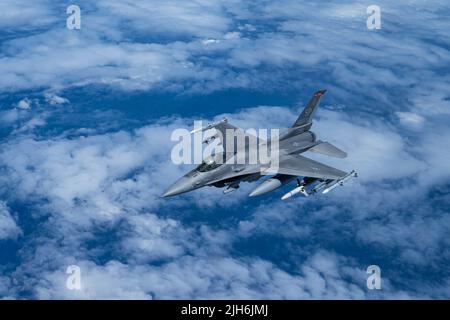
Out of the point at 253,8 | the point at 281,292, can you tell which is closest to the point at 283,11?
the point at 253,8

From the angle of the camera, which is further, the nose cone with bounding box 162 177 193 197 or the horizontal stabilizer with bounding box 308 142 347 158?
the horizontal stabilizer with bounding box 308 142 347 158

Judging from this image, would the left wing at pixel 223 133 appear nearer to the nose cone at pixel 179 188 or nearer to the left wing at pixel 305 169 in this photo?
the left wing at pixel 305 169

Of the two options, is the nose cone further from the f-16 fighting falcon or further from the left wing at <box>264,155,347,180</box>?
the left wing at <box>264,155,347,180</box>

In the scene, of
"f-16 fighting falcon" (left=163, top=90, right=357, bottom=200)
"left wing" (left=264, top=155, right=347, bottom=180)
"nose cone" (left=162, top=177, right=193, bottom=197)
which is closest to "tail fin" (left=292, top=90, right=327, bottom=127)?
"f-16 fighting falcon" (left=163, top=90, right=357, bottom=200)

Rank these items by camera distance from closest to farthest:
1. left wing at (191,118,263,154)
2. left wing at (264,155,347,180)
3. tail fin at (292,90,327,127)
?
left wing at (264,155,347,180) → left wing at (191,118,263,154) → tail fin at (292,90,327,127)

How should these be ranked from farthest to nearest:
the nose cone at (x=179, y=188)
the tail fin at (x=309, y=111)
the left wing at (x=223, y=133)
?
the tail fin at (x=309, y=111) → the left wing at (x=223, y=133) → the nose cone at (x=179, y=188)

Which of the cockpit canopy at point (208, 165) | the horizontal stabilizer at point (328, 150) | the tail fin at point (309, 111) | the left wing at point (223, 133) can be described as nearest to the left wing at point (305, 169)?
the horizontal stabilizer at point (328, 150)
